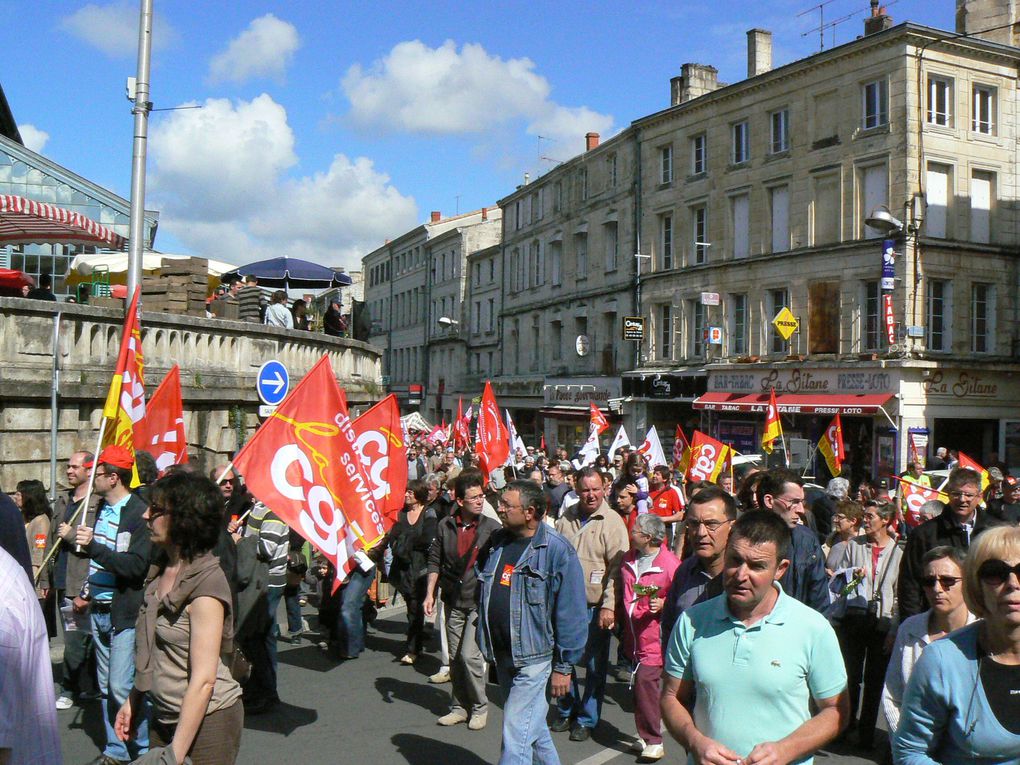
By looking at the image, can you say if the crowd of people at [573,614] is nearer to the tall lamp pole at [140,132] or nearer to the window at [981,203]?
the tall lamp pole at [140,132]

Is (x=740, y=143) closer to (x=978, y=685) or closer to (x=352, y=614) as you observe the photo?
(x=352, y=614)

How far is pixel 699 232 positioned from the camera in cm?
3622

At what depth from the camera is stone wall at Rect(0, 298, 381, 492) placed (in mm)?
11641

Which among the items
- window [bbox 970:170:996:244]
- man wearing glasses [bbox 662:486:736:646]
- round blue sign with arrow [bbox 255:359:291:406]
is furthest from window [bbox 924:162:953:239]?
man wearing glasses [bbox 662:486:736:646]

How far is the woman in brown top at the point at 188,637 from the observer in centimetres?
385

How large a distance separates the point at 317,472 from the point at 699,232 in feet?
100

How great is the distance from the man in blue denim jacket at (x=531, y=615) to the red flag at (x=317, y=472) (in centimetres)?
166

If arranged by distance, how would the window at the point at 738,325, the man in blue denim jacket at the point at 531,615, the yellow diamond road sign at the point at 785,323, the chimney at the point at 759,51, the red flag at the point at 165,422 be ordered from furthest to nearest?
the chimney at the point at 759,51
the window at the point at 738,325
the yellow diamond road sign at the point at 785,323
the red flag at the point at 165,422
the man in blue denim jacket at the point at 531,615

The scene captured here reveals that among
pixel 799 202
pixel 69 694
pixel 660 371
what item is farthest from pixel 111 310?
pixel 660 371

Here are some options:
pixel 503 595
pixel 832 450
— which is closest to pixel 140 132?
pixel 503 595

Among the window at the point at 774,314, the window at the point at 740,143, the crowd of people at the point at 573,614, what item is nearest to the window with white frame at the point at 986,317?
the window at the point at 774,314

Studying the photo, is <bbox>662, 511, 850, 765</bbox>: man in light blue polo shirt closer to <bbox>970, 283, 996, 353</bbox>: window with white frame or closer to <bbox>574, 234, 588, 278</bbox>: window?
<bbox>970, 283, 996, 353</bbox>: window with white frame

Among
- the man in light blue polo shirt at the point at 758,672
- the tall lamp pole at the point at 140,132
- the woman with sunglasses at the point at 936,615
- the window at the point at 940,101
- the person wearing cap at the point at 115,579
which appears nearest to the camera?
the man in light blue polo shirt at the point at 758,672

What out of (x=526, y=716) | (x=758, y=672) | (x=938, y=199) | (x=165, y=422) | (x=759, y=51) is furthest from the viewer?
(x=759, y=51)
